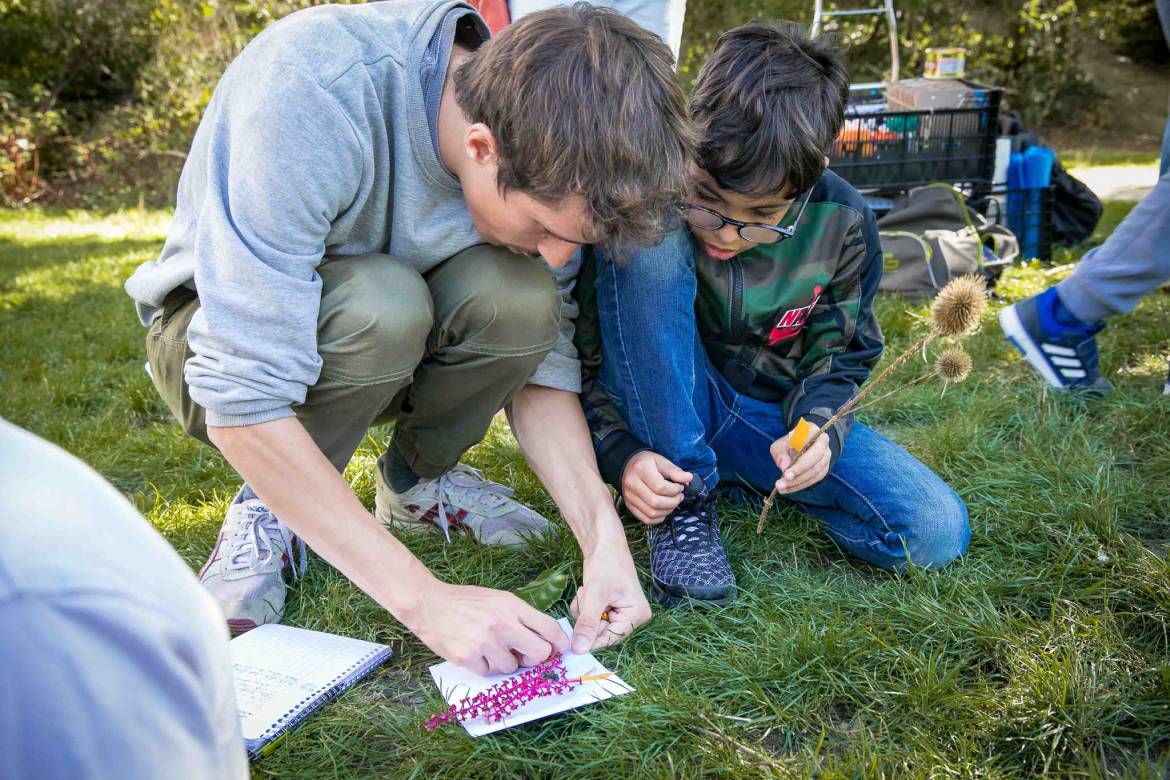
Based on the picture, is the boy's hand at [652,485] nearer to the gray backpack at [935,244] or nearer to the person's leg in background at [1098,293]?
the person's leg in background at [1098,293]

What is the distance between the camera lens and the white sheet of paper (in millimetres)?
1597

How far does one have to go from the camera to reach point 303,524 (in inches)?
62.6

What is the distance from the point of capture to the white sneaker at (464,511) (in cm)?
227

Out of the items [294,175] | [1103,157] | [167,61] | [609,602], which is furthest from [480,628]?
[167,61]

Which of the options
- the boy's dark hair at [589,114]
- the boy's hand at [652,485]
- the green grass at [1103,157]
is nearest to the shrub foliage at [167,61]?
the green grass at [1103,157]

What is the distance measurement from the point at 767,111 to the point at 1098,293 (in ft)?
5.40

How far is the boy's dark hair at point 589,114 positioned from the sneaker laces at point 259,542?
3.20 ft

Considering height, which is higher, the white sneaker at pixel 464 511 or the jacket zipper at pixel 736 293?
the jacket zipper at pixel 736 293

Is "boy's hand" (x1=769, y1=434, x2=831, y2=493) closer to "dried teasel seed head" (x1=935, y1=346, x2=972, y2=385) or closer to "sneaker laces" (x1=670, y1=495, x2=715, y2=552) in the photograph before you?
"sneaker laces" (x1=670, y1=495, x2=715, y2=552)

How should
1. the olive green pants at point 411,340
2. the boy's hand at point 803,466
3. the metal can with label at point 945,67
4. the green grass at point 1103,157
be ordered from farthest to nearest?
the green grass at point 1103,157 < the metal can with label at point 945,67 < the boy's hand at point 803,466 < the olive green pants at point 411,340

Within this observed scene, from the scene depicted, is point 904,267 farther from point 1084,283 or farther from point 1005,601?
point 1005,601

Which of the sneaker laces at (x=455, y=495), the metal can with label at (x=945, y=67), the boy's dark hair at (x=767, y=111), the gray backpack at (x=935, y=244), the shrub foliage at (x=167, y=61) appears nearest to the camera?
the boy's dark hair at (x=767, y=111)

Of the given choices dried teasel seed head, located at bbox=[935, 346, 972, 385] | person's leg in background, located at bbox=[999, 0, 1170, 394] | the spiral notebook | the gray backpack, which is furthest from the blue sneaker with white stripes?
the spiral notebook

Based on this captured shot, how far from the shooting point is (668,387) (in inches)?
80.7
